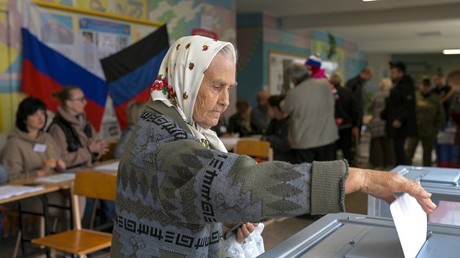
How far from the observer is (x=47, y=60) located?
13.8ft

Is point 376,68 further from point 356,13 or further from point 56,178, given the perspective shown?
point 56,178

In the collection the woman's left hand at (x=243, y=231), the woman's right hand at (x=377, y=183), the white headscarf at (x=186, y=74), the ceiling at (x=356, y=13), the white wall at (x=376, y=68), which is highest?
the ceiling at (x=356, y=13)

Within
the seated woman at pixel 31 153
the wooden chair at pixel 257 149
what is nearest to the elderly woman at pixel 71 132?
the seated woman at pixel 31 153

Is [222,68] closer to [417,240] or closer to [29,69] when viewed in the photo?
[417,240]

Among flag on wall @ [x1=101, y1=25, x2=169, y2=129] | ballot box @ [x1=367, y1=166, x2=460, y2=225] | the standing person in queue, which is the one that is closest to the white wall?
the standing person in queue

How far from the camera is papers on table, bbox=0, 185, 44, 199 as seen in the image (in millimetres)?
2652

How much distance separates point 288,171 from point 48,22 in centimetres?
391

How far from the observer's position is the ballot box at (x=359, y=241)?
99 cm

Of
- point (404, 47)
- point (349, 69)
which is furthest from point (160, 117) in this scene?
point (404, 47)

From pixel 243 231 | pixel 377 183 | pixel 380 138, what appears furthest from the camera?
pixel 380 138

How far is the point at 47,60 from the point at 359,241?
12.3 feet

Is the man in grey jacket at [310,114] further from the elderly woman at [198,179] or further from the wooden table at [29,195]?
the elderly woman at [198,179]

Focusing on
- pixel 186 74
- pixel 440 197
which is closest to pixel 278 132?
pixel 440 197

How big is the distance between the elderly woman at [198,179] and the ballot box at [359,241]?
0.37 ft
